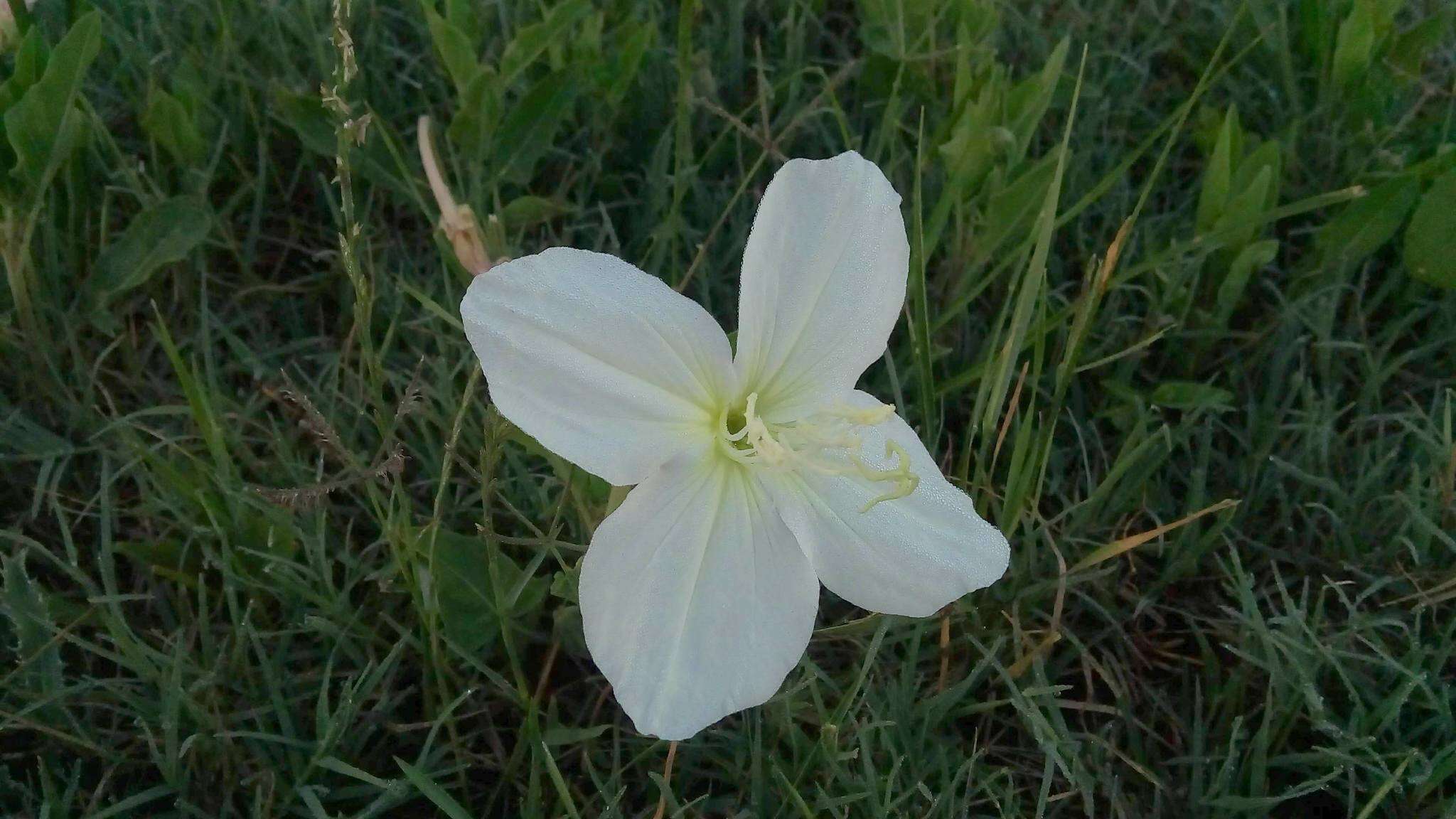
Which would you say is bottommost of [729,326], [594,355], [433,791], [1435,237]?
[433,791]

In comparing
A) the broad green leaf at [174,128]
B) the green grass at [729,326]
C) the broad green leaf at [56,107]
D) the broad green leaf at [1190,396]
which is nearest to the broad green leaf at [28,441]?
the green grass at [729,326]

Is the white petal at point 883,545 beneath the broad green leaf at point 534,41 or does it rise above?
beneath

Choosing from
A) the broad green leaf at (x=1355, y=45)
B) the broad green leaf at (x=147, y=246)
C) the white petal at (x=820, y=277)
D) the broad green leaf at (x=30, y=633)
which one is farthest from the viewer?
the broad green leaf at (x=1355, y=45)

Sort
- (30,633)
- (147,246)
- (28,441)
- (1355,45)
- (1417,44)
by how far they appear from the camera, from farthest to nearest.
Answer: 1. (1417,44)
2. (1355,45)
3. (147,246)
4. (28,441)
5. (30,633)

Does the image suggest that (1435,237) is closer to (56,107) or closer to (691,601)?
(691,601)

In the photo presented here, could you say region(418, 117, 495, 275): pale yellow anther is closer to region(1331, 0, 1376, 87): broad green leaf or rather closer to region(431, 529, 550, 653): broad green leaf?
region(431, 529, 550, 653): broad green leaf

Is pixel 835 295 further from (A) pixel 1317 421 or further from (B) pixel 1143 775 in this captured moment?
(A) pixel 1317 421

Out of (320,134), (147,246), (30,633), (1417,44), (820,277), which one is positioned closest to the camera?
(820,277)

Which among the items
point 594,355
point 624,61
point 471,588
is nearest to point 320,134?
point 624,61

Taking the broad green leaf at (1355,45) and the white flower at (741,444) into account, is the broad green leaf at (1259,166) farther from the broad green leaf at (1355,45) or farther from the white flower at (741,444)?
the white flower at (741,444)
